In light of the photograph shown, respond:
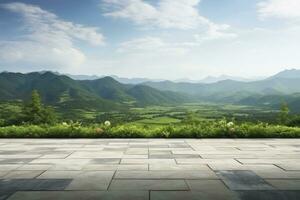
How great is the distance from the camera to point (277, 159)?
30.6 feet

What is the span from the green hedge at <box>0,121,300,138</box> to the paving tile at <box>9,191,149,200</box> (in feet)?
31.7

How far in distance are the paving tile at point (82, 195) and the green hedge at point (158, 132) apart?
31.7ft

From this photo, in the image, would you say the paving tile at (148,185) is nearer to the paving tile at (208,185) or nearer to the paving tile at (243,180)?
the paving tile at (208,185)

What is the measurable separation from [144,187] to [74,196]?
1279mm

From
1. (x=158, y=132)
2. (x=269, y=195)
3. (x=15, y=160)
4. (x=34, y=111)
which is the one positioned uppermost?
(x=34, y=111)

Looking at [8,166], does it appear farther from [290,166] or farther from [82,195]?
[290,166]

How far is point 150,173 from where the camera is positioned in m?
7.55

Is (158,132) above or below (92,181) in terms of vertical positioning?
above

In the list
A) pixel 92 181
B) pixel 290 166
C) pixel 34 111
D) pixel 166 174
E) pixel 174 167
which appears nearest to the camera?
pixel 92 181

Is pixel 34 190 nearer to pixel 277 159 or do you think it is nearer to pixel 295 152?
pixel 277 159

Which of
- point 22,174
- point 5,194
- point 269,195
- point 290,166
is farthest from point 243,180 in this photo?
point 22,174

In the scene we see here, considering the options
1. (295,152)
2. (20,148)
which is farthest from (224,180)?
(20,148)

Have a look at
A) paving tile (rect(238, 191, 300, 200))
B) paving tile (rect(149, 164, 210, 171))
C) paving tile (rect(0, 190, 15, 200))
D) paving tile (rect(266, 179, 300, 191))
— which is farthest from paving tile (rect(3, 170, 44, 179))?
paving tile (rect(266, 179, 300, 191))

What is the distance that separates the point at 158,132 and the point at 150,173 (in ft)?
27.3
